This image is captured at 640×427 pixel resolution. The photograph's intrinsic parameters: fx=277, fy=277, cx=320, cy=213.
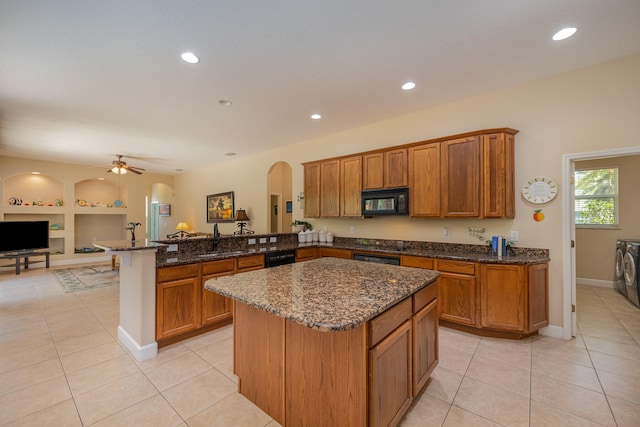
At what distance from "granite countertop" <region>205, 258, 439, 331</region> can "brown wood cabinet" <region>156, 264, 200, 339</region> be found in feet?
3.83

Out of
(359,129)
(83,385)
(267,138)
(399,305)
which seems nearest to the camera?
(399,305)

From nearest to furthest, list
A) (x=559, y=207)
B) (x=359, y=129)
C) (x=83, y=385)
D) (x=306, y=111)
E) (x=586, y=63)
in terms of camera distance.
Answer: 1. (x=83, y=385)
2. (x=586, y=63)
3. (x=559, y=207)
4. (x=306, y=111)
5. (x=359, y=129)

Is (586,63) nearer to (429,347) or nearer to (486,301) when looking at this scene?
(486,301)

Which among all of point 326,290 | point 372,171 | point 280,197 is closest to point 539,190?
point 372,171

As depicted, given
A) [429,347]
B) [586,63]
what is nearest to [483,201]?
[586,63]

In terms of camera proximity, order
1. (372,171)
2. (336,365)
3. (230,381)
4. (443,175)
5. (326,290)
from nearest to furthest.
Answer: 1. (336,365)
2. (326,290)
3. (230,381)
4. (443,175)
5. (372,171)

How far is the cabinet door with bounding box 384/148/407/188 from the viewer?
3807mm

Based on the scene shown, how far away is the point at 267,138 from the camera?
528 centimetres

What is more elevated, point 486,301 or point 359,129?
point 359,129

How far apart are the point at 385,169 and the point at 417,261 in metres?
1.39

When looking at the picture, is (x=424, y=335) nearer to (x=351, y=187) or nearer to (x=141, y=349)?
(x=141, y=349)

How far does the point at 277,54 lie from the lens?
99.8 inches

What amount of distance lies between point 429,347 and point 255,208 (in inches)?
206

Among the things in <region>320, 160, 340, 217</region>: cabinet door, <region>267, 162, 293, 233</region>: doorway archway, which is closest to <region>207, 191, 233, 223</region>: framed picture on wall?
<region>267, 162, 293, 233</region>: doorway archway
